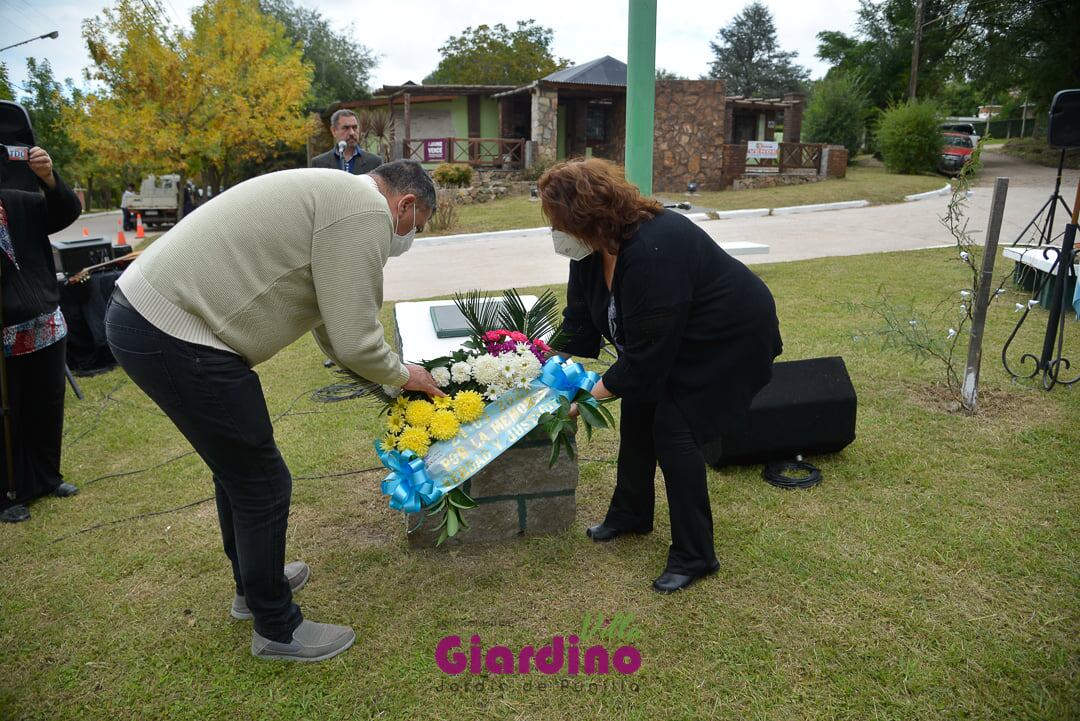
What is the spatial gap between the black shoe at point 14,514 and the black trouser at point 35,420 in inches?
1.8

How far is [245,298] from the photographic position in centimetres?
212

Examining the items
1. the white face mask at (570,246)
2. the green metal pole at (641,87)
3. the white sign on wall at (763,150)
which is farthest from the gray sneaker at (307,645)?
the white sign on wall at (763,150)

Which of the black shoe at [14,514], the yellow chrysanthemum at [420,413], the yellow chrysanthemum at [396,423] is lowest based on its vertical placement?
the black shoe at [14,514]

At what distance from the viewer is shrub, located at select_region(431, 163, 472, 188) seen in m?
20.5

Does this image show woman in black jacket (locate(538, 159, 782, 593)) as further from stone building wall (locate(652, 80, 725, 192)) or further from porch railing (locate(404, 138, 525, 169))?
porch railing (locate(404, 138, 525, 169))

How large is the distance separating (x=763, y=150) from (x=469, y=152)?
9726mm

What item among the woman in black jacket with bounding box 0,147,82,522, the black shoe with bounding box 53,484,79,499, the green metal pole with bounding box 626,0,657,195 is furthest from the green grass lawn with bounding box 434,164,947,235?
the black shoe with bounding box 53,484,79,499

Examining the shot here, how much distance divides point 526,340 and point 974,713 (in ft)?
6.48

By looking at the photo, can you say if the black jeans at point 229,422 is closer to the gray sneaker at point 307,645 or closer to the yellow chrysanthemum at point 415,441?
the gray sneaker at point 307,645

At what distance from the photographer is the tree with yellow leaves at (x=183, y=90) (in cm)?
1739

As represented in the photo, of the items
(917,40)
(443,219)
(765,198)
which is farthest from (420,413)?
(917,40)

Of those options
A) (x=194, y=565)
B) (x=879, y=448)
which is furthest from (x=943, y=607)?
(x=194, y=565)

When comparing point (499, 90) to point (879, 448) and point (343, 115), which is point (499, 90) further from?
point (879, 448)

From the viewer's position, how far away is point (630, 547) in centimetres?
323
